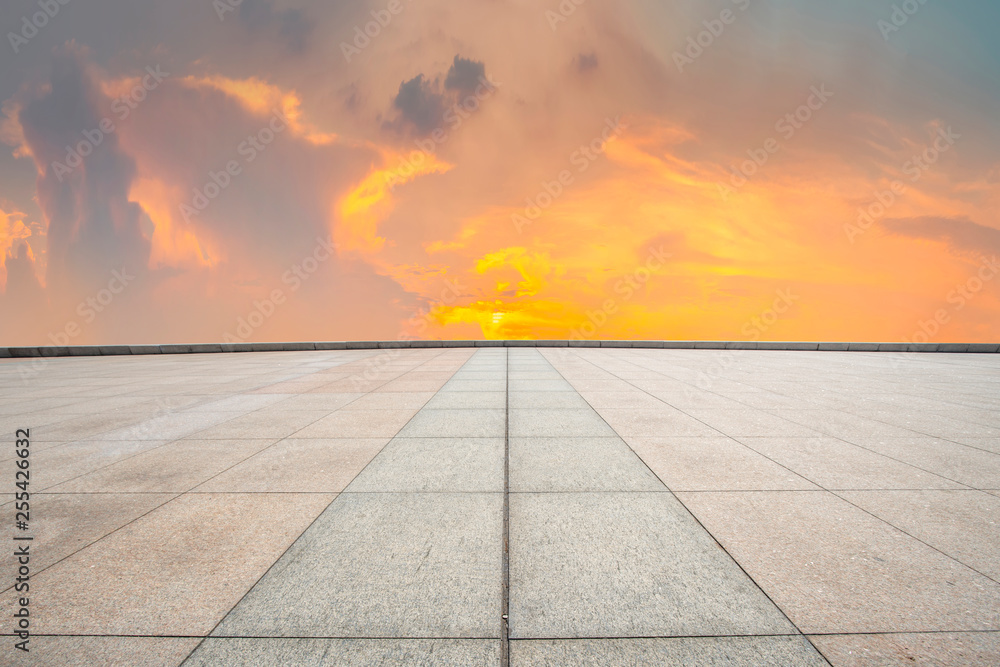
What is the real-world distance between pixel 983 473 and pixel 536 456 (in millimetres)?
4850

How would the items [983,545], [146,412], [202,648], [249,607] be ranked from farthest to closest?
[146,412] → [983,545] → [249,607] → [202,648]

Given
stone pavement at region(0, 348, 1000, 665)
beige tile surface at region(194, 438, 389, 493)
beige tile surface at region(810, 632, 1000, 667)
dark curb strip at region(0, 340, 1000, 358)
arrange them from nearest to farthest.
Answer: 1. beige tile surface at region(810, 632, 1000, 667)
2. stone pavement at region(0, 348, 1000, 665)
3. beige tile surface at region(194, 438, 389, 493)
4. dark curb strip at region(0, 340, 1000, 358)

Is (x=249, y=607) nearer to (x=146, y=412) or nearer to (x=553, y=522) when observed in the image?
(x=553, y=522)

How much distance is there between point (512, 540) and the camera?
284 centimetres

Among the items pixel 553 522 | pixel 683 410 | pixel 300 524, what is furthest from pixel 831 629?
pixel 683 410

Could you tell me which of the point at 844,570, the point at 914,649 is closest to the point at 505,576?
the point at 914,649

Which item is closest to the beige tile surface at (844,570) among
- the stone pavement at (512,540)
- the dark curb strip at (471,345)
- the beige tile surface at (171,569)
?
the stone pavement at (512,540)

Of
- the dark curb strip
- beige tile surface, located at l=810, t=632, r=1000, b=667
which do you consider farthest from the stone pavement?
the dark curb strip

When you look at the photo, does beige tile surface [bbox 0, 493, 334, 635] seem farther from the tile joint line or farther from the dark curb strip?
the dark curb strip

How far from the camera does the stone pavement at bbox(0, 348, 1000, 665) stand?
2.02 meters

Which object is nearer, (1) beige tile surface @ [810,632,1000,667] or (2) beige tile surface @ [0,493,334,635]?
(1) beige tile surface @ [810,632,1000,667]

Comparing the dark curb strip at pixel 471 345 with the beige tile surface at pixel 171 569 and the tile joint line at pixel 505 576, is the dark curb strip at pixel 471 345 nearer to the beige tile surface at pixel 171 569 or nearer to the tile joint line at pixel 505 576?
the tile joint line at pixel 505 576

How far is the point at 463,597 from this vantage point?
2285 millimetres

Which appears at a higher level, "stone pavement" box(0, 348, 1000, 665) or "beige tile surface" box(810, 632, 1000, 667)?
"stone pavement" box(0, 348, 1000, 665)
